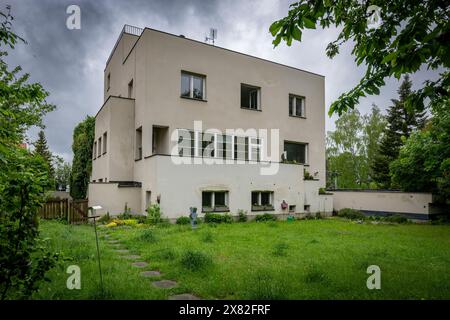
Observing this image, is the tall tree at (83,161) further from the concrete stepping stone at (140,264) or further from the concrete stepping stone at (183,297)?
the concrete stepping stone at (183,297)

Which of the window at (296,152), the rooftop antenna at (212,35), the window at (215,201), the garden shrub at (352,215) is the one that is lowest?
the garden shrub at (352,215)

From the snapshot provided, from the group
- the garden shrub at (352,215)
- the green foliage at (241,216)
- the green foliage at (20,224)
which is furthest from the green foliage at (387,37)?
the garden shrub at (352,215)

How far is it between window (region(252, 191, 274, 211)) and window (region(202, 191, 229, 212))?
177 cm

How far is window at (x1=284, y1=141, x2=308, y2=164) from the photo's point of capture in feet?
64.0

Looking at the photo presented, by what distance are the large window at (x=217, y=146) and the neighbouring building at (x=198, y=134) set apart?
0.06 metres

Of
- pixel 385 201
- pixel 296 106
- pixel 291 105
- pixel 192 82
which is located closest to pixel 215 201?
pixel 192 82

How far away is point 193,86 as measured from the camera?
16312 mm

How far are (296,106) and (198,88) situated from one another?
752cm

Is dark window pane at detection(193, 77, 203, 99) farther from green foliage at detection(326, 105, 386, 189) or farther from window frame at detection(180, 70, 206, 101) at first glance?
green foliage at detection(326, 105, 386, 189)

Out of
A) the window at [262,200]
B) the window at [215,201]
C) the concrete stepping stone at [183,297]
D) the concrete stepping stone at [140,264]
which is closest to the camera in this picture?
the concrete stepping stone at [183,297]

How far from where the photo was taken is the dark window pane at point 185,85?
16.0 m

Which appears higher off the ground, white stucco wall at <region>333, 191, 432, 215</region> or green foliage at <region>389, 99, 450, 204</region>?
green foliage at <region>389, 99, 450, 204</region>


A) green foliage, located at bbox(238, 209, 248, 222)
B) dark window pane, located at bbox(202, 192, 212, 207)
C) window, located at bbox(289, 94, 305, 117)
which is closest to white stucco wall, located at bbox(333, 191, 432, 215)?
window, located at bbox(289, 94, 305, 117)

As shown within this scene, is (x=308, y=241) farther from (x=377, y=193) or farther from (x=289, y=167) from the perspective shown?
(x=377, y=193)
